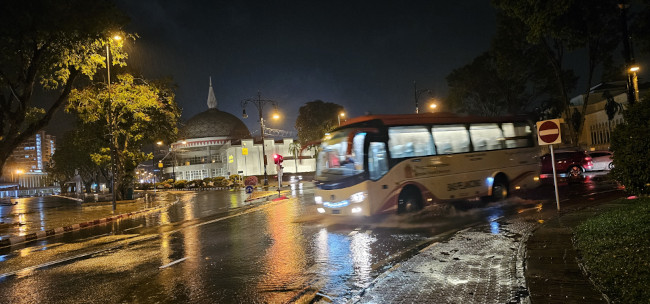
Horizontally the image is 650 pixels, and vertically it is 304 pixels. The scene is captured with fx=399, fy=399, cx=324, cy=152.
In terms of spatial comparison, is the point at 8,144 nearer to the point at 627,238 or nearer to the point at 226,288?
the point at 226,288

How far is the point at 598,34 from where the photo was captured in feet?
81.9

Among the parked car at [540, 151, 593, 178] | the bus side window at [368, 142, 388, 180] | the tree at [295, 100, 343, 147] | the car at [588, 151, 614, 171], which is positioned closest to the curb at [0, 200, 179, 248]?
the bus side window at [368, 142, 388, 180]

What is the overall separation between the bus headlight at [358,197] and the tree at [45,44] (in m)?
12.3

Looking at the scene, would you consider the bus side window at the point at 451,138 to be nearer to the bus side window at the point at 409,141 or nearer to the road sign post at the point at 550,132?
the bus side window at the point at 409,141

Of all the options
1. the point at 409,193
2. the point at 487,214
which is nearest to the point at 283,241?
the point at 409,193

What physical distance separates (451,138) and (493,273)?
7.62 meters

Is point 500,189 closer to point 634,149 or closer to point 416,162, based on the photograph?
point 416,162

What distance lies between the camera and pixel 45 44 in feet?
51.5

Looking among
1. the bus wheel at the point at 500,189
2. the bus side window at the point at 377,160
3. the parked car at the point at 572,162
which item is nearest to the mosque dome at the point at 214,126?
the parked car at the point at 572,162

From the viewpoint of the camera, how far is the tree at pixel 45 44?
1402 centimetres

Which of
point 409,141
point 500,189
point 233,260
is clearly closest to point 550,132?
point 409,141

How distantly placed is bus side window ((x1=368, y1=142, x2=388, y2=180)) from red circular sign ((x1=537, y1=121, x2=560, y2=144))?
4196 millimetres

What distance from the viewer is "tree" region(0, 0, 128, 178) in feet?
46.0

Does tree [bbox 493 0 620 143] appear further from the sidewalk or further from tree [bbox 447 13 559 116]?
the sidewalk
